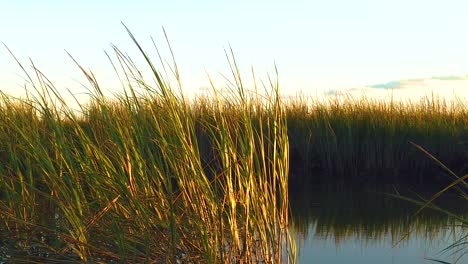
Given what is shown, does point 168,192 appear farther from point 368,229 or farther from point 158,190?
point 368,229

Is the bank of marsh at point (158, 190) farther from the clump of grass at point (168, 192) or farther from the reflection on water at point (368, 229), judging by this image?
the reflection on water at point (368, 229)

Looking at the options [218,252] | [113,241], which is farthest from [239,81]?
[113,241]

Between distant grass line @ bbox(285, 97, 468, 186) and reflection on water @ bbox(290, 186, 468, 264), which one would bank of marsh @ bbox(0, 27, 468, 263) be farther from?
distant grass line @ bbox(285, 97, 468, 186)

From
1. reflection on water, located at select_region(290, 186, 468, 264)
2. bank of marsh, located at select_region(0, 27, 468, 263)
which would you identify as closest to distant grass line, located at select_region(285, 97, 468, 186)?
reflection on water, located at select_region(290, 186, 468, 264)

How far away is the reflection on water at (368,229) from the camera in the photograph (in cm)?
372

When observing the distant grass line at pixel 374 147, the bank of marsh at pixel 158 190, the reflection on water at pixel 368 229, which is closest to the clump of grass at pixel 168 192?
the bank of marsh at pixel 158 190

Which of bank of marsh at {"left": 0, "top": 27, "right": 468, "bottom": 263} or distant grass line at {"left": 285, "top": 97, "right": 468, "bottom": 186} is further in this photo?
distant grass line at {"left": 285, "top": 97, "right": 468, "bottom": 186}

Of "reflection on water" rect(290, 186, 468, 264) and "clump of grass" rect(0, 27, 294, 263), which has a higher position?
"clump of grass" rect(0, 27, 294, 263)

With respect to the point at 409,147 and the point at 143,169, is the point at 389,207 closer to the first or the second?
the point at 409,147

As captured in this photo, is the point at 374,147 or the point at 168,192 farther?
the point at 374,147

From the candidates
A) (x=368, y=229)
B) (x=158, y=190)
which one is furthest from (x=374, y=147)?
(x=158, y=190)

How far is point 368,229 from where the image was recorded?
4500 mm

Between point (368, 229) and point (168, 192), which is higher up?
point (168, 192)

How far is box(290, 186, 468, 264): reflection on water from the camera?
3.72 meters
